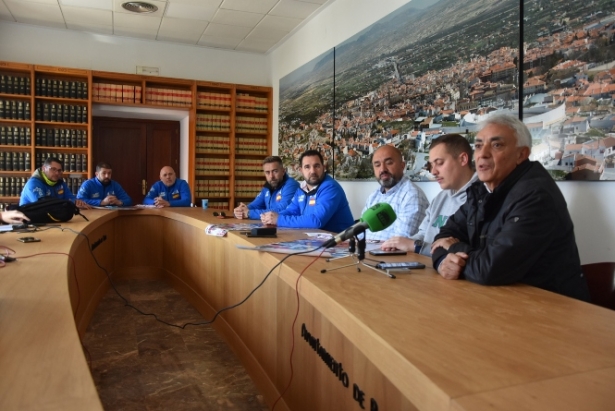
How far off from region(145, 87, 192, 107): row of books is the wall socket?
9.5 inches

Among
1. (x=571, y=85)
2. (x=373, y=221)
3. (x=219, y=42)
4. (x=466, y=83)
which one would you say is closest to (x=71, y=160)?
(x=219, y=42)

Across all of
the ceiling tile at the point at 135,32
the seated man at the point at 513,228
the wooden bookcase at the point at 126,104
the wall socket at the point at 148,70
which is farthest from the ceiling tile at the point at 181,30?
the seated man at the point at 513,228

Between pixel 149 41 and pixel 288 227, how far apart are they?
4796 millimetres

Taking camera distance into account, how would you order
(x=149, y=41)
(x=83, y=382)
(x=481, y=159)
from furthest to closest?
(x=149, y=41)
(x=481, y=159)
(x=83, y=382)

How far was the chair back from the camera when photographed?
1.75 m

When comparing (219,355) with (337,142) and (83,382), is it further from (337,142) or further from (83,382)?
(337,142)

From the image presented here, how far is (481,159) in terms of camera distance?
5.48 feet

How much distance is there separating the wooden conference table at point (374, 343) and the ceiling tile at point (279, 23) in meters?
4.05

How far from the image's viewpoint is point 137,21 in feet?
18.8

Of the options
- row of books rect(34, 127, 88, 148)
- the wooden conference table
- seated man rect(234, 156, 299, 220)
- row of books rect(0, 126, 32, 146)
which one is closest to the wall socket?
row of books rect(34, 127, 88, 148)

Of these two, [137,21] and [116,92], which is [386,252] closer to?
[137,21]

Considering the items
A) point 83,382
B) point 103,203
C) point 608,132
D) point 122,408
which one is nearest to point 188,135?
point 103,203

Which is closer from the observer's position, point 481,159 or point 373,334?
point 373,334

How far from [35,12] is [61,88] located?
0.93m
